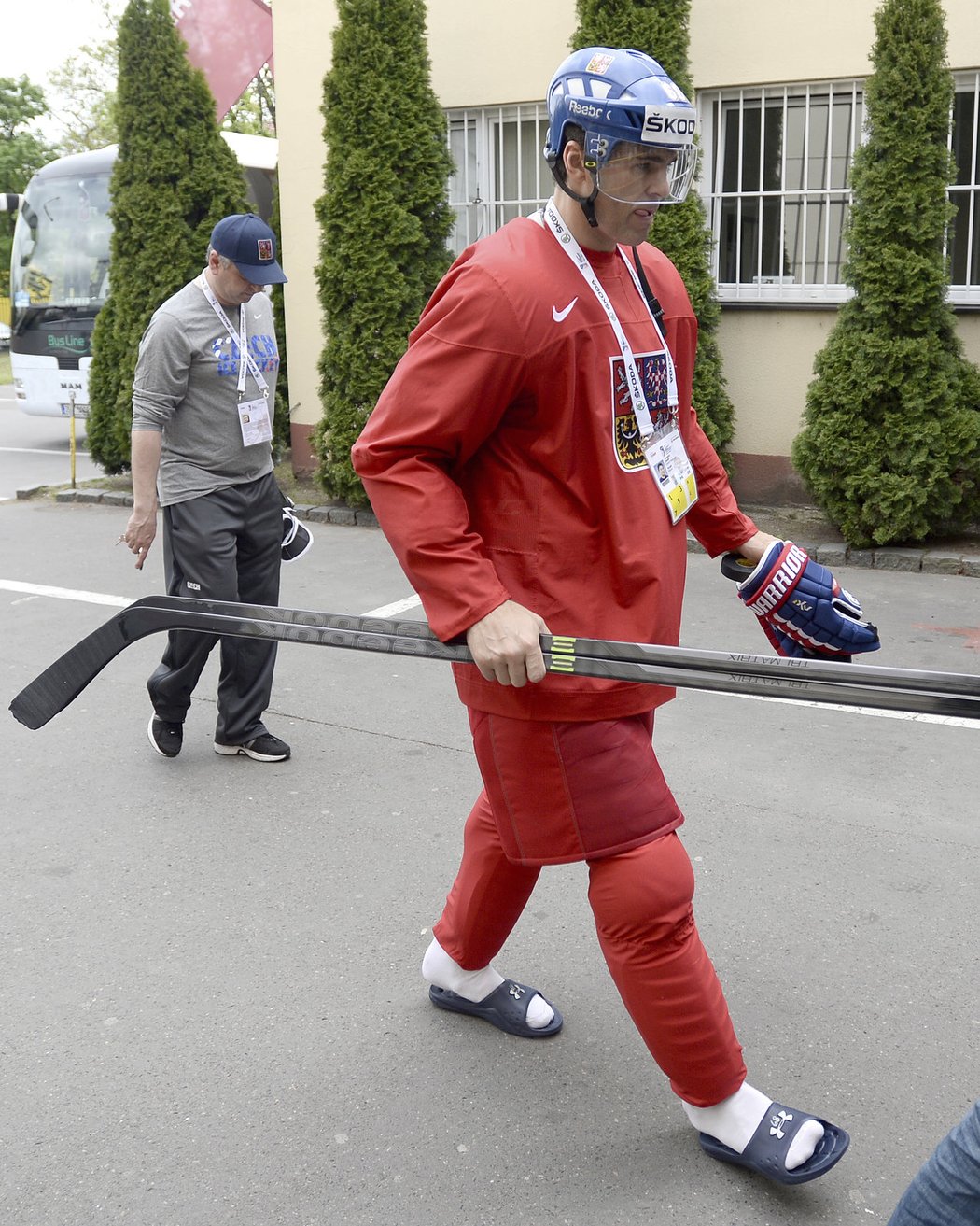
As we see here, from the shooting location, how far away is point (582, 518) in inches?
95.2

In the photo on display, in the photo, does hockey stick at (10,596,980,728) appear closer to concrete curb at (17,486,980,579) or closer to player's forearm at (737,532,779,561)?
player's forearm at (737,532,779,561)

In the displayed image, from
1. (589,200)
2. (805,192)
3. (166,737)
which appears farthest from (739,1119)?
(805,192)

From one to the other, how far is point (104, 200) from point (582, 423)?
A: 13.1 m

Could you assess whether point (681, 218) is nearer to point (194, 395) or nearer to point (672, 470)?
point (194, 395)

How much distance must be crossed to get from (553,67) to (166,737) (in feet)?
20.9

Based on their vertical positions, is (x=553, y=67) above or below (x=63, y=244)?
above

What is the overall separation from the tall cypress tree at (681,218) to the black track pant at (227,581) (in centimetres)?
468

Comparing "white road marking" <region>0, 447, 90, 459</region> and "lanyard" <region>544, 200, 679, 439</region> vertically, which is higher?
"lanyard" <region>544, 200, 679, 439</region>

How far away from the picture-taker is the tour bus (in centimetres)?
1406

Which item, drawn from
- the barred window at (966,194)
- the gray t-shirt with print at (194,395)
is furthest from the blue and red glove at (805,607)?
the barred window at (966,194)

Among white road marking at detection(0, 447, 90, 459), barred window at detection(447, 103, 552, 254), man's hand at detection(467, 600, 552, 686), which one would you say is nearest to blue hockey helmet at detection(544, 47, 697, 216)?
man's hand at detection(467, 600, 552, 686)

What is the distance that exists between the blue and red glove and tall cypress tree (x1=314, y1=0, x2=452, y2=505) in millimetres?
7235

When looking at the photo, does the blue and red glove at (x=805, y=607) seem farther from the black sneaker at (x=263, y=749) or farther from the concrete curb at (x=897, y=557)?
the concrete curb at (x=897, y=557)

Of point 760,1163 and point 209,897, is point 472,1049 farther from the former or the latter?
point 209,897
